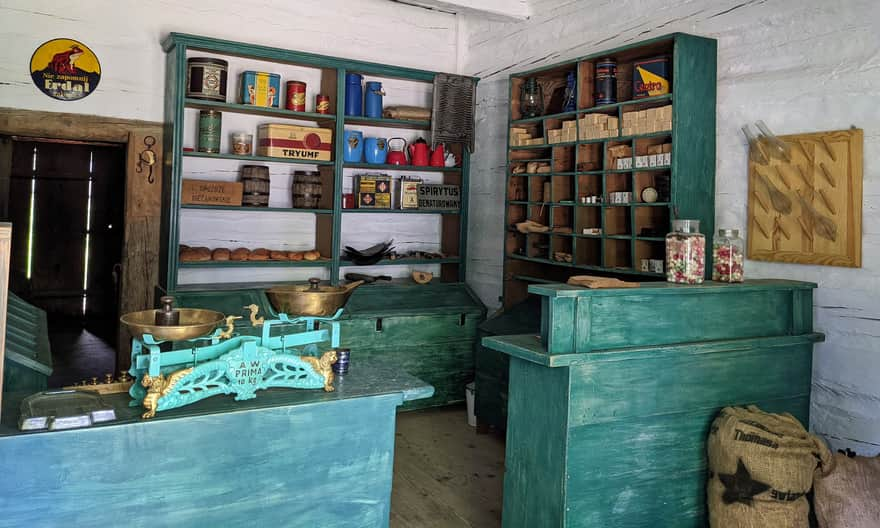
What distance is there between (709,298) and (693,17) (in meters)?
1.84

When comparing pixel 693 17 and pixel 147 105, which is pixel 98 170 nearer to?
pixel 147 105

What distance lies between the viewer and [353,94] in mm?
5148

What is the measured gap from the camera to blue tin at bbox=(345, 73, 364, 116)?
202 inches

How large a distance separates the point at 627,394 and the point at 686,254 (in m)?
0.68

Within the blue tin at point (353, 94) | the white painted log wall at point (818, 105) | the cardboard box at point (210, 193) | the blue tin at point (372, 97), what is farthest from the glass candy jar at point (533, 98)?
the cardboard box at point (210, 193)

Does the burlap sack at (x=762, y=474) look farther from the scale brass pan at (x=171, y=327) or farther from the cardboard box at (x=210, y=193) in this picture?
the cardboard box at (x=210, y=193)

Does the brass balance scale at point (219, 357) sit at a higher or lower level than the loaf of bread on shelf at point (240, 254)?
lower

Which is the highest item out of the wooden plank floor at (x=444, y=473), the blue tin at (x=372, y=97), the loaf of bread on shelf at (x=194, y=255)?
the blue tin at (x=372, y=97)

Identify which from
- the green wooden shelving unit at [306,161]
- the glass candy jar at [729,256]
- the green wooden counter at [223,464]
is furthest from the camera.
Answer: the green wooden shelving unit at [306,161]

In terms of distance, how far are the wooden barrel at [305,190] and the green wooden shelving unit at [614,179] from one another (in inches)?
54.1

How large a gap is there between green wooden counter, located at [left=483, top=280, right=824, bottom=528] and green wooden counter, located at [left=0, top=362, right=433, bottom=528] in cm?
55

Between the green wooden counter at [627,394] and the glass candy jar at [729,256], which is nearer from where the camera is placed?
the green wooden counter at [627,394]

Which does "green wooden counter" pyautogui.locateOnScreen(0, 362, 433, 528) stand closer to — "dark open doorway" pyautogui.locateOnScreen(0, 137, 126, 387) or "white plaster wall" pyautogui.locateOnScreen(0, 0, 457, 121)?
"white plaster wall" pyautogui.locateOnScreen(0, 0, 457, 121)

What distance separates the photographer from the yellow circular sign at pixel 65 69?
444cm
